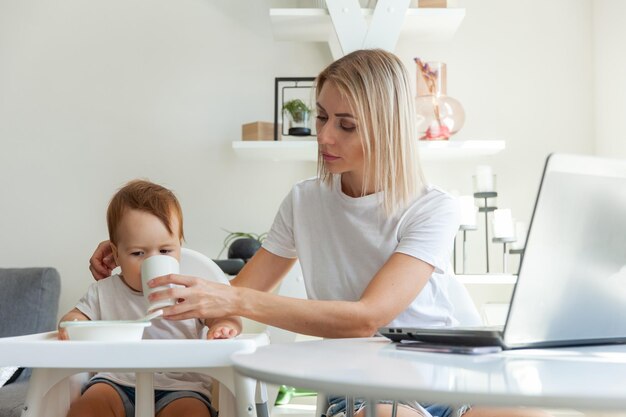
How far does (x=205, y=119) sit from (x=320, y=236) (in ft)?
5.54

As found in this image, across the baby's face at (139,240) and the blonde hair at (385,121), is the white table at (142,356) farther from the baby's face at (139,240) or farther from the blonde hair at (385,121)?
the blonde hair at (385,121)

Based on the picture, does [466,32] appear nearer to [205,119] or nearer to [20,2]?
[205,119]

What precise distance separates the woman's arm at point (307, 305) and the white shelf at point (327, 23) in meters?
1.61

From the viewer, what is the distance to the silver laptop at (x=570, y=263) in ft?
2.77

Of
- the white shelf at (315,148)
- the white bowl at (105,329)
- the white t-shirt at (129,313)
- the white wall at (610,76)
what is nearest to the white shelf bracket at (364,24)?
the white shelf at (315,148)

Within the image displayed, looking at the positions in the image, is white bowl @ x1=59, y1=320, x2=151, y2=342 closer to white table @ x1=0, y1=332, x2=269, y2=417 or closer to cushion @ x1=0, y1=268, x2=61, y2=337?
white table @ x1=0, y1=332, x2=269, y2=417

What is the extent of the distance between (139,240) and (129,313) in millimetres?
154

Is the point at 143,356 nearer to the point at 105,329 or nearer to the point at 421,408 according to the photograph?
the point at 105,329

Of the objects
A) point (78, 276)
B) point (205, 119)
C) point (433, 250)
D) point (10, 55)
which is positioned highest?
point (10, 55)

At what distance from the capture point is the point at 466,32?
3137mm

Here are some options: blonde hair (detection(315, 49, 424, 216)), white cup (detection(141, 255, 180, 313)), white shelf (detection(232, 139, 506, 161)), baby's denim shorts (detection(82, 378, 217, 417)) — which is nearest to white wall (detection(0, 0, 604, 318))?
white shelf (detection(232, 139, 506, 161))

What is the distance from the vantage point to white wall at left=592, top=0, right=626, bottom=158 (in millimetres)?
2867

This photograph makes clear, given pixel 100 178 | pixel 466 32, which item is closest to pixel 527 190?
pixel 466 32

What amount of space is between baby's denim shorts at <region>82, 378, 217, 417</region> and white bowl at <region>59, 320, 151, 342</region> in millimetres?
241
